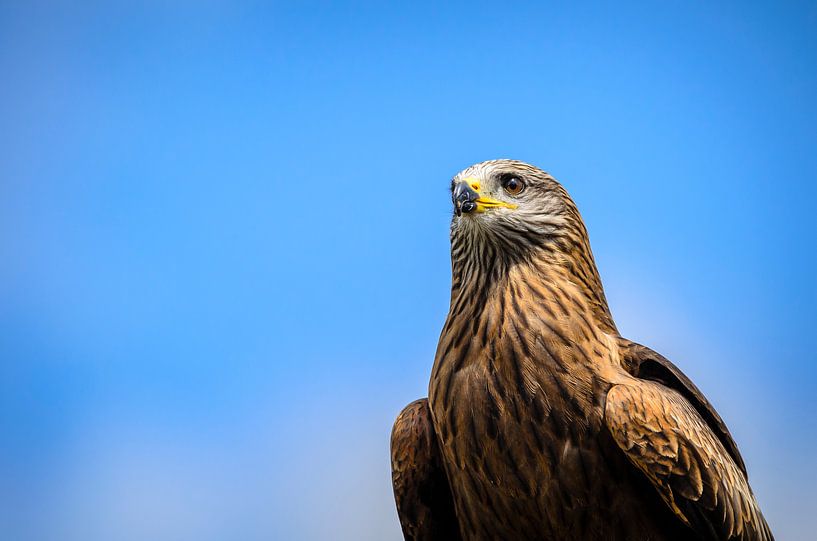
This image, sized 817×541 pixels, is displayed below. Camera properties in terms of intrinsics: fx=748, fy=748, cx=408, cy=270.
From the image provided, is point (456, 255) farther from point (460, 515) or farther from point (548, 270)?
point (460, 515)

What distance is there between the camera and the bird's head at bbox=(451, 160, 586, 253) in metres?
4.64

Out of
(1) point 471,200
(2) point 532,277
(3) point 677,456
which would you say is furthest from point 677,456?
(1) point 471,200

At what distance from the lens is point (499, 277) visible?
460cm

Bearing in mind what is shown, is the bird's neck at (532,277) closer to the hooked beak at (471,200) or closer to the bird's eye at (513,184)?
the hooked beak at (471,200)

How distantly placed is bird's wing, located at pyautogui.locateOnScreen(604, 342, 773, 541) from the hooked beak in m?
1.34

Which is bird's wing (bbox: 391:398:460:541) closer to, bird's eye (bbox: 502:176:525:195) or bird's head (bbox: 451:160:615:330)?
bird's head (bbox: 451:160:615:330)

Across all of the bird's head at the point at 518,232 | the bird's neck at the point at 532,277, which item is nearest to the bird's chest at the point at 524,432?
the bird's neck at the point at 532,277

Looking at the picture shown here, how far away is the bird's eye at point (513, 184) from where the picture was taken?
4773 millimetres

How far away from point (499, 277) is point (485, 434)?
3.24ft

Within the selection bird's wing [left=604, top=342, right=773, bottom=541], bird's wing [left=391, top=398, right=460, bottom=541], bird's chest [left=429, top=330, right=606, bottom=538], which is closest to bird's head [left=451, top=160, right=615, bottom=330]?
bird's chest [left=429, top=330, right=606, bottom=538]

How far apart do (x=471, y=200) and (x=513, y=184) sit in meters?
0.34

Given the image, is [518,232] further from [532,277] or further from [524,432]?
[524,432]

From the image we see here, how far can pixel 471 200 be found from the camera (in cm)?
463

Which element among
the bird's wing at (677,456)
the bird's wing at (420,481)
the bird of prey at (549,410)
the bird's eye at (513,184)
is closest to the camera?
the bird's wing at (677,456)
